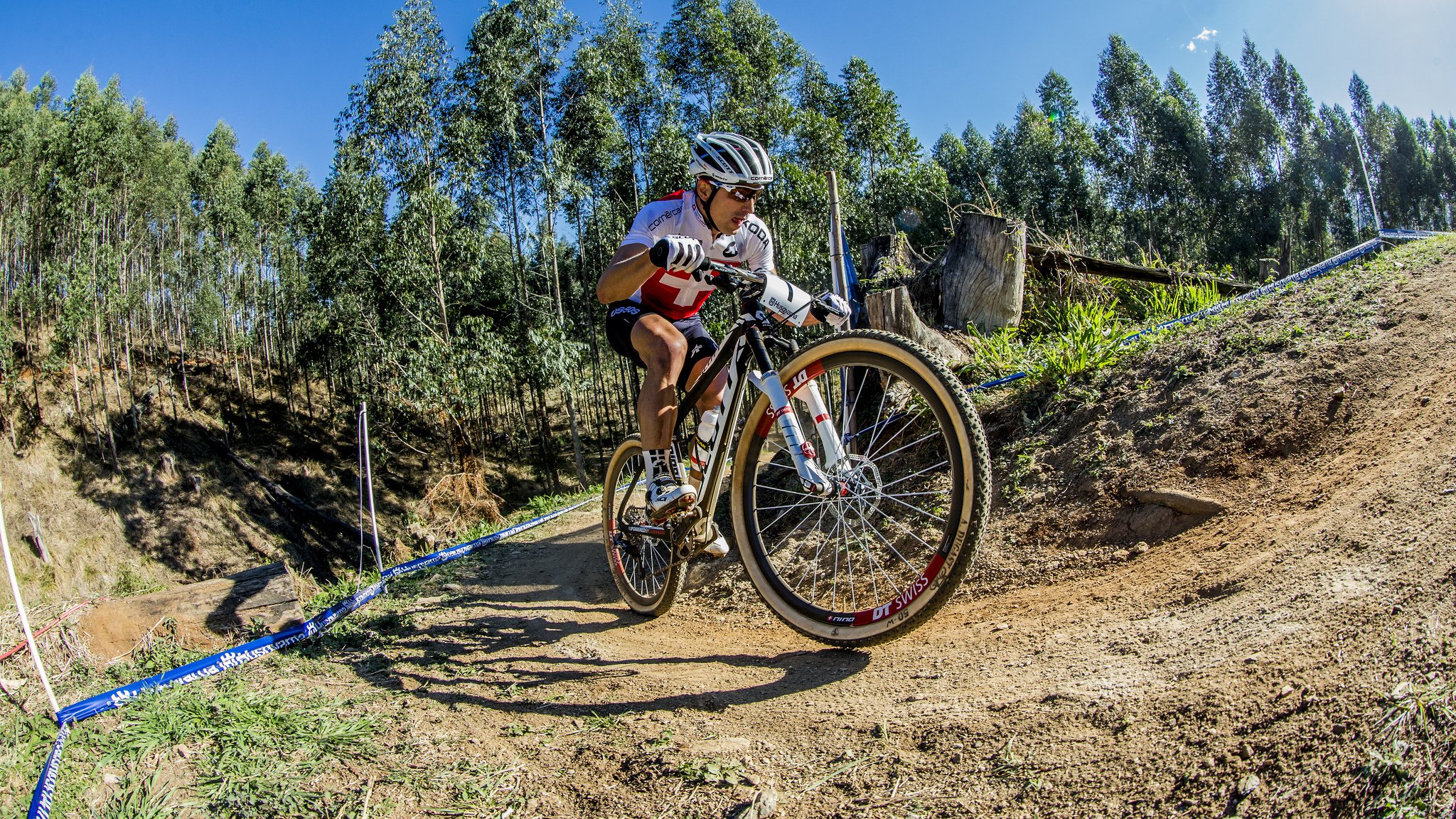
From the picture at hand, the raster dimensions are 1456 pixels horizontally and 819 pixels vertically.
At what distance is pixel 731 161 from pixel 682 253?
81 centimetres

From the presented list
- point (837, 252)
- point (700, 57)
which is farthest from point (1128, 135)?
point (837, 252)

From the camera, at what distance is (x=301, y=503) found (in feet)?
111

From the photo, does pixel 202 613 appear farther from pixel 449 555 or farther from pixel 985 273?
pixel 985 273

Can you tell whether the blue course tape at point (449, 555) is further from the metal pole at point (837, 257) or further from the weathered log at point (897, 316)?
the weathered log at point (897, 316)

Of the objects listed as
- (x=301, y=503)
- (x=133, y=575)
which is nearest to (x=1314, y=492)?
(x=133, y=575)

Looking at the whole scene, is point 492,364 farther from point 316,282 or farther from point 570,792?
point 570,792

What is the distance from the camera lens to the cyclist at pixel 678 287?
11.9ft

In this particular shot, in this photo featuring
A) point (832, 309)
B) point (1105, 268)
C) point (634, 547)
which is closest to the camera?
point (832, 309)

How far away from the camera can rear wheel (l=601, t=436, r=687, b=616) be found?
449 centimetres

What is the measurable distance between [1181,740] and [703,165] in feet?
9.98

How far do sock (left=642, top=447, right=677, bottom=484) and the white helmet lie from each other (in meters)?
1.44

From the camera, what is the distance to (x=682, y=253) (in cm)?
309

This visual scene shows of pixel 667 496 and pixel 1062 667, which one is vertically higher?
pixel 667 496

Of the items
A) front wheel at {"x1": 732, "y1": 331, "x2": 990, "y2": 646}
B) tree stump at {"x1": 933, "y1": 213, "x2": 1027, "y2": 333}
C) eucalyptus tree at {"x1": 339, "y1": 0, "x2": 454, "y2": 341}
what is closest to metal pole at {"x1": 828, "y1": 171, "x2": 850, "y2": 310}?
front wheel at {"x1": 732, "y1": 331, "x2": 990, "y2": 646}
